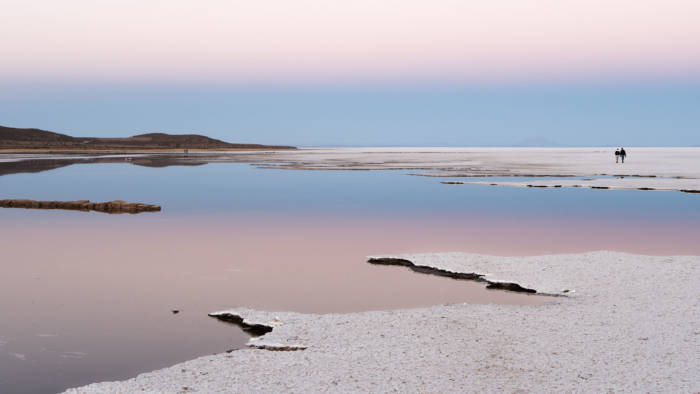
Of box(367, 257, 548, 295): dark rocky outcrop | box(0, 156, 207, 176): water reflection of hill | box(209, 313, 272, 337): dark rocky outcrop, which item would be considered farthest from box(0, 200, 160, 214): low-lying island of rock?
box(0, 156, 207, 176): water reflection of hill

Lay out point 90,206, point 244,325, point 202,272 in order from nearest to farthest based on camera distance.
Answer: point 244,325, point 202,272, point 90,206

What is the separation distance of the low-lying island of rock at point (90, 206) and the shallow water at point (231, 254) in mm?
1363

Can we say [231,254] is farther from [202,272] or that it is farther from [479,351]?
[479,351]

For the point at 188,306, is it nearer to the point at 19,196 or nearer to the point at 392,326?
the point at 392,326

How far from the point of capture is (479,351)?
9.27 metres

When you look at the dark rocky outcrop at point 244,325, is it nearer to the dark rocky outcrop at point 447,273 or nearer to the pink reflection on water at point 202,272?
the pink reflection on water at point 202,272

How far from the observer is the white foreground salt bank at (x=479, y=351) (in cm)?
812

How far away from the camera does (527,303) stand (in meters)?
12.3

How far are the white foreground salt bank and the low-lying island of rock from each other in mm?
19421

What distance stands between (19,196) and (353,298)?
2902 centimetres

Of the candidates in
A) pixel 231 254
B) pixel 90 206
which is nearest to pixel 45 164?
pixel 90 206

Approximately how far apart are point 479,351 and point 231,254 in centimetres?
984

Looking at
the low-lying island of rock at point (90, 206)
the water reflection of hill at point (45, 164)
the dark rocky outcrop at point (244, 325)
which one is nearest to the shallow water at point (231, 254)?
the dark rocky outcrop at point (244, 325)

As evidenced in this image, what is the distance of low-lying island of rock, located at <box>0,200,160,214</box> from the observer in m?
29.0
